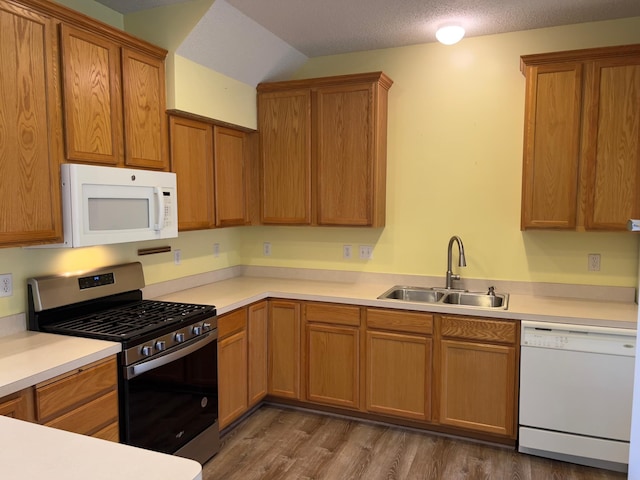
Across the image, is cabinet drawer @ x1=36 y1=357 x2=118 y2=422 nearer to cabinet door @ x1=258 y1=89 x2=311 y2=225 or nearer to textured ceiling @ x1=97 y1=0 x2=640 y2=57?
cabinet door @ x1=258 y1=89 x2=311 y2=225

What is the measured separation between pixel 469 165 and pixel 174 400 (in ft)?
8.25

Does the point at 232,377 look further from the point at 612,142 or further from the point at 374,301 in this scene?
the point at 612,142

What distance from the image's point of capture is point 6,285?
7.54ft

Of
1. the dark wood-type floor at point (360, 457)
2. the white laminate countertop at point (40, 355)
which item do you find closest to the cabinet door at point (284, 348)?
the dark wood-type floor at point (360, 457)

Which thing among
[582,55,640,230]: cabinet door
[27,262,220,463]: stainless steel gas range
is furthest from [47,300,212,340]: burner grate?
[582,55,640,230]: cabinet door

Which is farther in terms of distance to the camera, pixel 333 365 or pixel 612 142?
pixel 333 365

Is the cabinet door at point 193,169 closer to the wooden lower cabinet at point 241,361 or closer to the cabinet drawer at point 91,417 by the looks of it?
the wooden lower cabinet at point 241,361

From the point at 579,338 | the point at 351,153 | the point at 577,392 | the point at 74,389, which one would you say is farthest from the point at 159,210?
the point at 577,392

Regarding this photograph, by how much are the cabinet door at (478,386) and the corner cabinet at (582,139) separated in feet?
2.85

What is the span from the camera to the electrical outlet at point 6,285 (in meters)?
2.28

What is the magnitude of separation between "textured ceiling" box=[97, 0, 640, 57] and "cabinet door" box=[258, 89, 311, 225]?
1.60ft

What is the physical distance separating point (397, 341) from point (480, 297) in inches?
28.0

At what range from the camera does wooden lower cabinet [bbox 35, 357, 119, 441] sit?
1.84 metres

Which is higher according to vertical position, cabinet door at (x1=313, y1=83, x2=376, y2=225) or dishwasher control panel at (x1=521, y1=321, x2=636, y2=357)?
cabinet door at (x1=313, y1=83, x2=376, y2=225)
